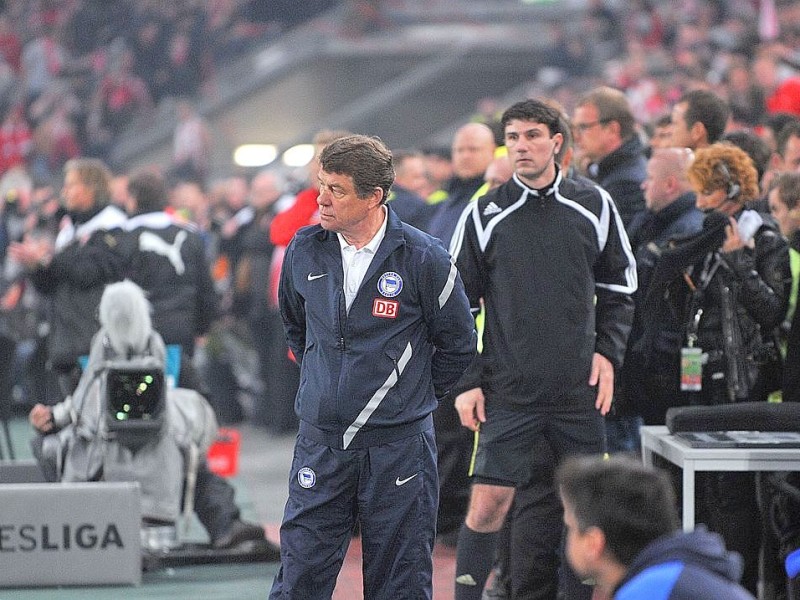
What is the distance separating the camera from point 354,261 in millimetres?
4738

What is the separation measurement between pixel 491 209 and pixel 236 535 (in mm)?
2717

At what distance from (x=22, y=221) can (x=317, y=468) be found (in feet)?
30.4

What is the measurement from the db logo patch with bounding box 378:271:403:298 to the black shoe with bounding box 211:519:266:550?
123 inches

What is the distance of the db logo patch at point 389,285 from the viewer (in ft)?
15.4

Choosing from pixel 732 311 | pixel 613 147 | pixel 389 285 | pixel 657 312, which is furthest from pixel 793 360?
pixel 389 285

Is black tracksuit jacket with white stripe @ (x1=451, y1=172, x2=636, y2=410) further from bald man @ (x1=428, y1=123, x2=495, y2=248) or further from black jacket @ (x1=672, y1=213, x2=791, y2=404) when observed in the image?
bald man @ (x1=428, y1=123, x2=495, y2=248)

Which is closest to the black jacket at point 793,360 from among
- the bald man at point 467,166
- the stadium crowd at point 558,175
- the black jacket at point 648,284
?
the stadium crowd at point 558,175

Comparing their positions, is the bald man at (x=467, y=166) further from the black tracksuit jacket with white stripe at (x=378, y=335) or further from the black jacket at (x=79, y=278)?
the black tracksuit jacket with white stripe at (x=378, y=335)

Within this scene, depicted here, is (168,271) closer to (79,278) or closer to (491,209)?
(79,278)

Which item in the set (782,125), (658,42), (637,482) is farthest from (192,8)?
(637,482)

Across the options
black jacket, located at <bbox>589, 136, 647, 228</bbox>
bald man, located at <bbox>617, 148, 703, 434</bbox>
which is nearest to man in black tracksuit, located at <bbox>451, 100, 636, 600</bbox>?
bald man, located at <bbox>617, 148, 703, 434</bbox>

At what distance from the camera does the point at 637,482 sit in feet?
10.4

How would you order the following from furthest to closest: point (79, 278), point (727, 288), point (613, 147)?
point (79, 278)
point (613, 147)
point (727, 288)

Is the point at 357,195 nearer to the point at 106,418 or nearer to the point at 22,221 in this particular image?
the point at 106,418
